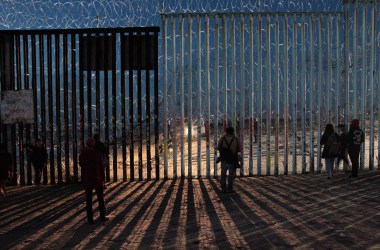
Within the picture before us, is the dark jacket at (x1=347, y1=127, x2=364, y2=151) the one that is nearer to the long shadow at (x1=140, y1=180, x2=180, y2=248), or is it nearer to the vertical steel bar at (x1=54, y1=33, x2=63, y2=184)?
the long shadow at (x1=140, y1=180, x2=180, y2=248)

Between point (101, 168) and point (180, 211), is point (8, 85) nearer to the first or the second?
point (101, 168)

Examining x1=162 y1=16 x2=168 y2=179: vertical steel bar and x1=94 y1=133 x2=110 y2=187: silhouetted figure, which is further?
x1=162 y1=16 x2=168 y2=179: vertical steel bar

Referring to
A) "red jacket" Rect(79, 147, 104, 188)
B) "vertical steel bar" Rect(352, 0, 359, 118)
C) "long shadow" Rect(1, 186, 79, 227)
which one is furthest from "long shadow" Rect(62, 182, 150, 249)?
"vertical steel bar" Rect(352, 0, 359, 118)

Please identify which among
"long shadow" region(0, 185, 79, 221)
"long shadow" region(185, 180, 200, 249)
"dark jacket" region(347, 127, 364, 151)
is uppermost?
"dark jacket" region(347, 127, 364, 151)

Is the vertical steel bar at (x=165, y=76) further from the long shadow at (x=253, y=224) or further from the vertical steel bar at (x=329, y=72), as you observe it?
the vertical steel bar at (x=329, y=72)

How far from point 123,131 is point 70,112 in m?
1.45

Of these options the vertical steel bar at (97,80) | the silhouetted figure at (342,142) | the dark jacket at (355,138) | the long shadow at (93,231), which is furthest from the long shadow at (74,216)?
the dark jacket at (355,138)

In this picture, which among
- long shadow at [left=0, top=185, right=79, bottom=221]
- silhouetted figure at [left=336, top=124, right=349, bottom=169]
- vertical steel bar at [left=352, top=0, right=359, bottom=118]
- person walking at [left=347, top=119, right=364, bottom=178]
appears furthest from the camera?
vertical steel bar at [left=352, top=0, right=359, bottom=118]

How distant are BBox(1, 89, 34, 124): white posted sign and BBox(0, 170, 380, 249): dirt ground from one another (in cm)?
181

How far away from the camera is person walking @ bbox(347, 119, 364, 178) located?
384 inches

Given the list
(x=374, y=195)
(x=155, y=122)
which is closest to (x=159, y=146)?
(x=155, y=122)

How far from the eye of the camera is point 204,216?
6582mm

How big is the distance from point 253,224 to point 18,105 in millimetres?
7144

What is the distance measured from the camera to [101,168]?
21.3 ft
